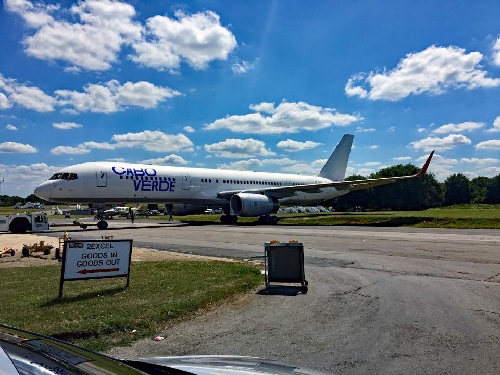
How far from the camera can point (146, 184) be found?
102 ft

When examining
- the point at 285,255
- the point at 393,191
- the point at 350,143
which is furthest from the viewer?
the point at 393,191

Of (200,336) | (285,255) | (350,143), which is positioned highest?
(350,143)

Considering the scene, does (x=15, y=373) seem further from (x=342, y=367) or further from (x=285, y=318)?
(x=285, y=318)

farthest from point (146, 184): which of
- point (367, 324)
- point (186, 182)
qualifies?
point (367, 324)

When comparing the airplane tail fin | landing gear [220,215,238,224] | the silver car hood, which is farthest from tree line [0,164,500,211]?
the silver car hood

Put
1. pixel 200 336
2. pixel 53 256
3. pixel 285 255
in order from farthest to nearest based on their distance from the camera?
pixel 53 256, pixel 285 255, pixel 200 336

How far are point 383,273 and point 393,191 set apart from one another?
81.9 m

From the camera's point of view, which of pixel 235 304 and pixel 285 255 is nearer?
pixel 235 304

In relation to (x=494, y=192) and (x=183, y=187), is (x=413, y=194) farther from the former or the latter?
(x=183, y=187)

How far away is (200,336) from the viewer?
18.6 ft

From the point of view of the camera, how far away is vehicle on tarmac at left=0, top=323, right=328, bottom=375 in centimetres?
169

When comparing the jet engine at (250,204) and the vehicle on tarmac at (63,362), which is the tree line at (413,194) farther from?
the vehicle on tarmac at (63,362)

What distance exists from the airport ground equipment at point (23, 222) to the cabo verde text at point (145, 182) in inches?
223

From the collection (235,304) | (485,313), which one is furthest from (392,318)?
(235,304)
